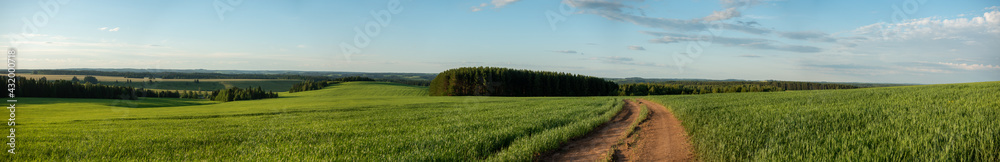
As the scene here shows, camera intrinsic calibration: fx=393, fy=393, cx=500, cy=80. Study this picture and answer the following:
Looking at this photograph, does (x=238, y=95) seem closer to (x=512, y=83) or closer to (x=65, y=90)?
(x=65, y=90)

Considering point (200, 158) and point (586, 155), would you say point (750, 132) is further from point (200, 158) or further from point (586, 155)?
point (200, 158)

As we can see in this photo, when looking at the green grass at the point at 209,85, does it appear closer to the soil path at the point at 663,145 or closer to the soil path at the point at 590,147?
the soil path at the point at 590,147

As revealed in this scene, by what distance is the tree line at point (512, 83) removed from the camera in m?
88.9

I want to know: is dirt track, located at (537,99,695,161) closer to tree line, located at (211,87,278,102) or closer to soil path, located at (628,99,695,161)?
soil path, located at (628,99,695,161)

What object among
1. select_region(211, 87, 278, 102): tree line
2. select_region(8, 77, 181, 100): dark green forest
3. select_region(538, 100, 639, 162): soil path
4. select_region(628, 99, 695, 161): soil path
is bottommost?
select_region(211, 87, 278, 102): tree line

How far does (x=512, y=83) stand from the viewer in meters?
91.4

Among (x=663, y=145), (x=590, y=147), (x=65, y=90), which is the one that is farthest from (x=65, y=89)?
(x=663, y=145)

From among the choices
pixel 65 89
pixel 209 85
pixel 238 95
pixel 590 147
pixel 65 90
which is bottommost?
pixel 238 95

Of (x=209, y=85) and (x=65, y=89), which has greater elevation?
(x=65, y=89)

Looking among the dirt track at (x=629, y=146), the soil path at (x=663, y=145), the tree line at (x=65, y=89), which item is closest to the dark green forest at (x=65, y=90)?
the tree line at (x=65, y=89)

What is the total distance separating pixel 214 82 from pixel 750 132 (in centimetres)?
19838

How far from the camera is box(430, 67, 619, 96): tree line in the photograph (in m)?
88.9

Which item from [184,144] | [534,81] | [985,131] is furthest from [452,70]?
[985,131]

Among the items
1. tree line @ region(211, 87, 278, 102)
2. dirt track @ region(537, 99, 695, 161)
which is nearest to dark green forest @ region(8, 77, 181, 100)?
tree line @ region(211, 87, 278, 102)
